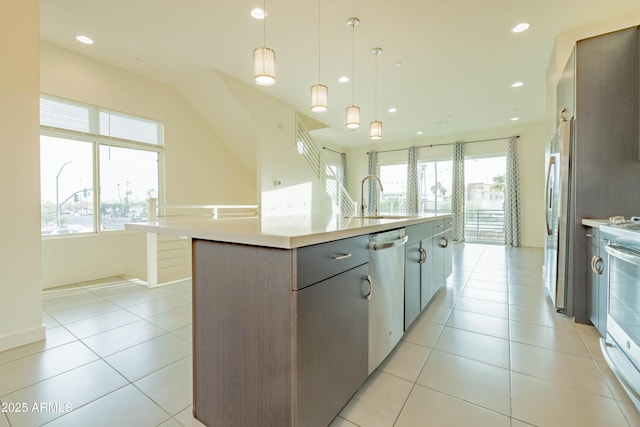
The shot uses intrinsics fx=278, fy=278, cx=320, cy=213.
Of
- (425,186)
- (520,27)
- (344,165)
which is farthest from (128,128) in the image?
(425,186)

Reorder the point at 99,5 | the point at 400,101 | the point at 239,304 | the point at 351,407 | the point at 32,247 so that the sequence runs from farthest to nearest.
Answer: the point at 400,101 → the point at 99,5 → the point at 32,247 → the point at 351,407 → the point at 239,304

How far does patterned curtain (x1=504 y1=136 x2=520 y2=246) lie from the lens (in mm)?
6820

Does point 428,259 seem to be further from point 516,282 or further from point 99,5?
point 99,5

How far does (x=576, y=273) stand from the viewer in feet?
7.61

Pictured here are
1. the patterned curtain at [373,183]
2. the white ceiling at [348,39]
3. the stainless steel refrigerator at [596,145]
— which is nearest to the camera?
the stainless steel refrigerator at [596,145]

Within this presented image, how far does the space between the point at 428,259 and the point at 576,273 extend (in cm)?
120

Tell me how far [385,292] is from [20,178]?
109 inches

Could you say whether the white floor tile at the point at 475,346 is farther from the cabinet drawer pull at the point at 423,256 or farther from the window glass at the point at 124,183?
the window glass at the point at 124,183

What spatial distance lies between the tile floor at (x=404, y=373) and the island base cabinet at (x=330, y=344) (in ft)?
0.73

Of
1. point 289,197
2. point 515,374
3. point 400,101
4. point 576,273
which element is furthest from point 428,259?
point 400,101

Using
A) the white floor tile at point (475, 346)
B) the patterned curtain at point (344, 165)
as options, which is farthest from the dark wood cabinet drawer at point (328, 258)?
the patterned curtain at point (344, 165)

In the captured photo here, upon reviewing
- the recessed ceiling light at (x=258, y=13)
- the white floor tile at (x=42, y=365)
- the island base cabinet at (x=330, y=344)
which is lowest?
the white floor tile at (x=42, y=365)

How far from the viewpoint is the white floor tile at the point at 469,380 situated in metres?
1.43

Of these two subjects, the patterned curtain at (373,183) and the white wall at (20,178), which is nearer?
the white wall at (20,178)
